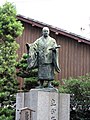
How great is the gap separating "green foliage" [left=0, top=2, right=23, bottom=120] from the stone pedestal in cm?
336

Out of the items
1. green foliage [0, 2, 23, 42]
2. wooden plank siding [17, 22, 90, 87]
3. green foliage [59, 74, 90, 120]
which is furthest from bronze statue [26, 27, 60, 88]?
wooden plank siding [17, 22, 90, 87]

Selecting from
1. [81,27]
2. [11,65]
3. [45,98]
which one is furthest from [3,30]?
[81,27]

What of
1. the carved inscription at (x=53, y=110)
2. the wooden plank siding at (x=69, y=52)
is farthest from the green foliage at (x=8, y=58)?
the wooden plank siding at (x=69, y=52)

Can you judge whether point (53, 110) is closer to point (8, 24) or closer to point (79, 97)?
point (79, 97)

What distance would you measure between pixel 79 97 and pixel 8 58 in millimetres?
3145

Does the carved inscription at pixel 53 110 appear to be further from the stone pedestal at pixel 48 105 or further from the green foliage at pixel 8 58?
the green foliage at pixel 8 58

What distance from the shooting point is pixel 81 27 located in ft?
96.9

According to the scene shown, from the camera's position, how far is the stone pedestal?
10.2 m

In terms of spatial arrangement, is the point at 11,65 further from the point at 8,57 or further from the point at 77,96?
the point at 77,96

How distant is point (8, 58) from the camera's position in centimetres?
1427

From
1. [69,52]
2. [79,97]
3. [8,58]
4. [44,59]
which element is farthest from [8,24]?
[69,52]

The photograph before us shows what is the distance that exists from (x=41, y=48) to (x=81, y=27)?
62.5 ft

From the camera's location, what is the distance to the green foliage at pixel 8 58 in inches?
549

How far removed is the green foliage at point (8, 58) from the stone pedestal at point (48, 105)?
336 centimetres
